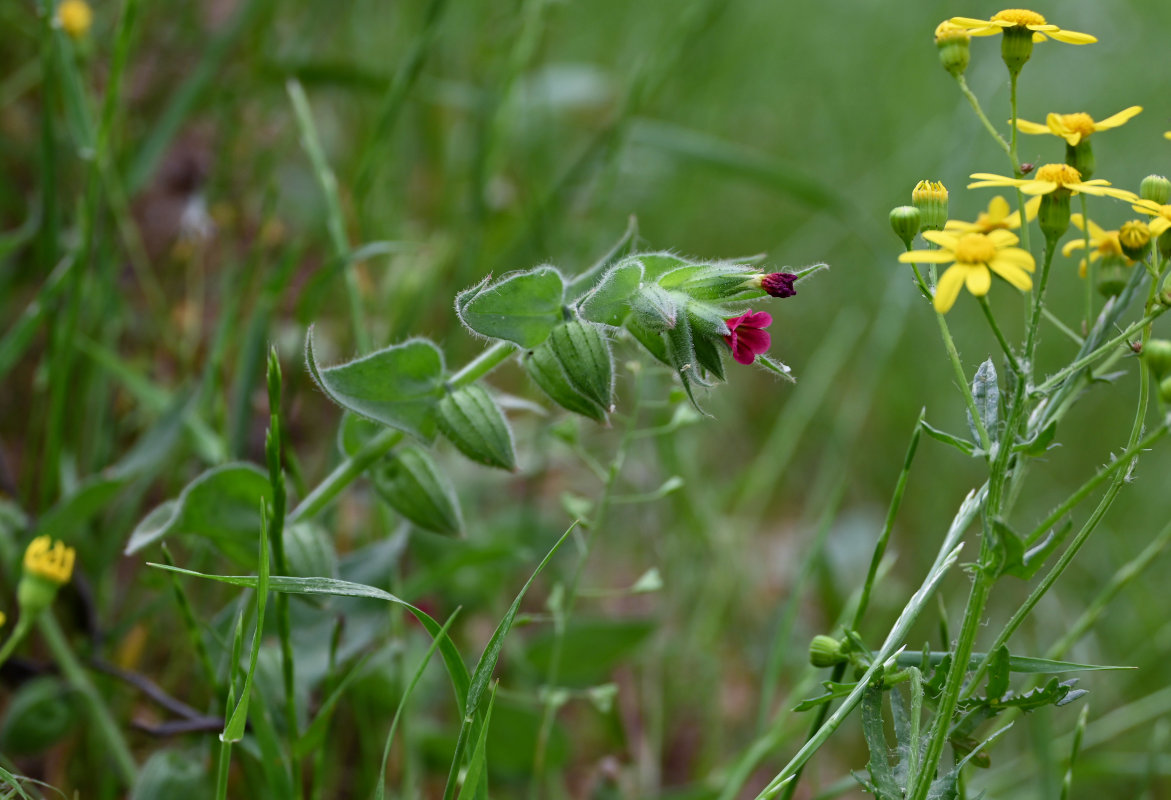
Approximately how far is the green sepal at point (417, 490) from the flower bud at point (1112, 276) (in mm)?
845

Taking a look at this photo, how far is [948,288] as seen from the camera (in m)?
0.92

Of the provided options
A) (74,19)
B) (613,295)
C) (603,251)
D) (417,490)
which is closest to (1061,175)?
(613,295)

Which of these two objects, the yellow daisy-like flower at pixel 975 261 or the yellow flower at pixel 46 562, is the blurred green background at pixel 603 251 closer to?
the yellow flower at pixel 46 562

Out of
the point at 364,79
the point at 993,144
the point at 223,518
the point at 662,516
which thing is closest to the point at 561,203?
the point at 364,79

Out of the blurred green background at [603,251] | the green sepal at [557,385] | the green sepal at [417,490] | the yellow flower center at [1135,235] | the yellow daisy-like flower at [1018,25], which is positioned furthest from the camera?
the blurred green background at [603,251]

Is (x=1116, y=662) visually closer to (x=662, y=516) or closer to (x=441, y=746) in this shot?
(x=662, y=516)

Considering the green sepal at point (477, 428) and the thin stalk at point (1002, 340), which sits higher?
the thin stalk at point (1002, 340)

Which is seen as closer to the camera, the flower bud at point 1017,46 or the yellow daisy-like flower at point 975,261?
the yellow daisy-like flower at point 975,261

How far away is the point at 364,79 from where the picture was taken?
2428 millimetres

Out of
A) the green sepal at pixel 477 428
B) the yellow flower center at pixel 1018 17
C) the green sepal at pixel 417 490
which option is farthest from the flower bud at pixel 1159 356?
the green sepal at pixel 417 490

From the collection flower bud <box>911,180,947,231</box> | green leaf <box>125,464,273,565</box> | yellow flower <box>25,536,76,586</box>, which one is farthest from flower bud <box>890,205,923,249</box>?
yellow flower <box>25,536,76,586</box>

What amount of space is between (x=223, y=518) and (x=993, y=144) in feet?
11.4

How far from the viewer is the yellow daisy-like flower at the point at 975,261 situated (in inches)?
36.2

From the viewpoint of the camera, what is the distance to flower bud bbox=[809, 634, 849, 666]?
104cm
